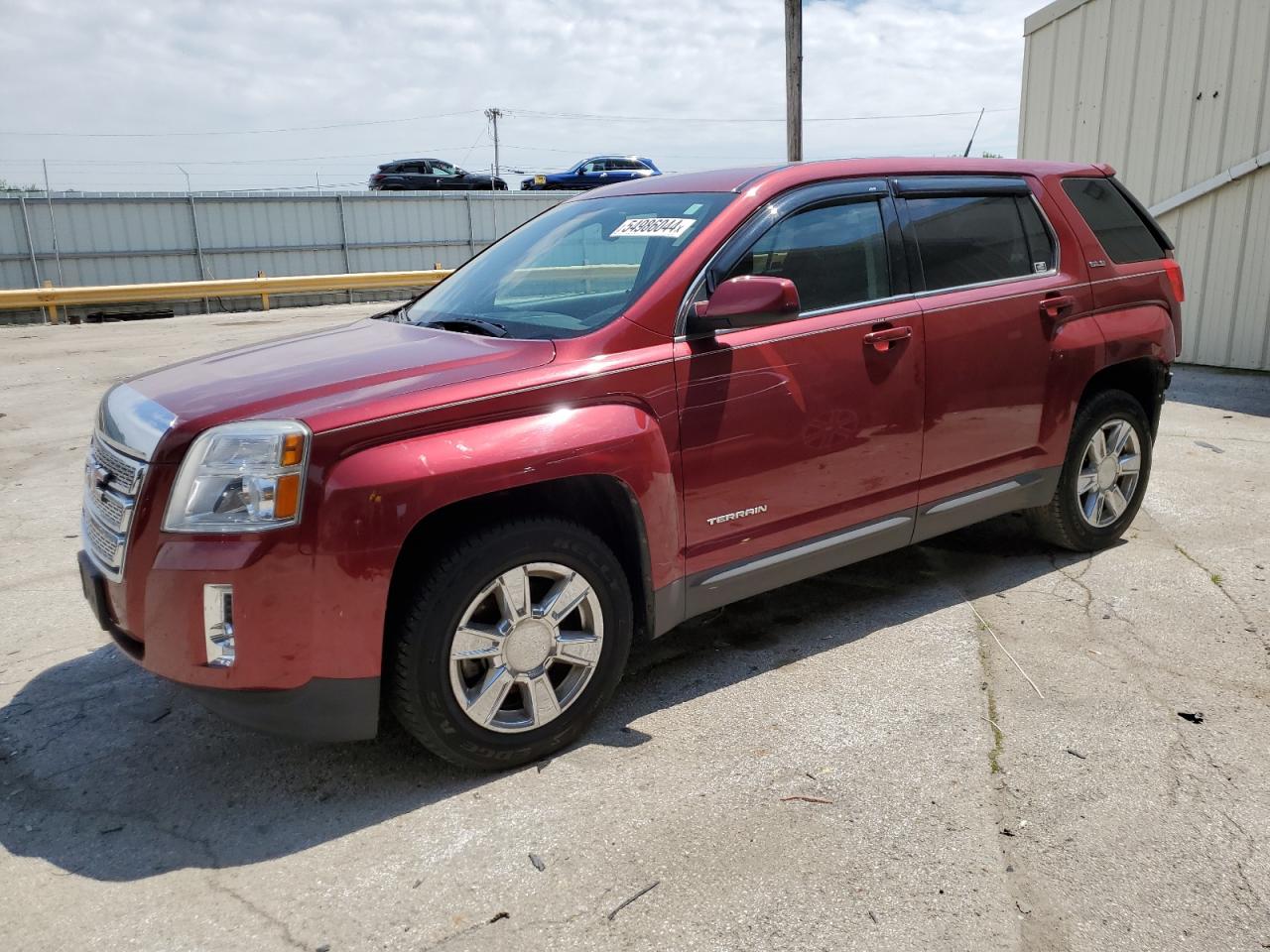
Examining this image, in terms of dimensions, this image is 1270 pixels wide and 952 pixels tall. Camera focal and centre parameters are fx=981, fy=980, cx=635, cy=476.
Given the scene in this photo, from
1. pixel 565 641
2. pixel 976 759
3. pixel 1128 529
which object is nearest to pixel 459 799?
pixel 565 641

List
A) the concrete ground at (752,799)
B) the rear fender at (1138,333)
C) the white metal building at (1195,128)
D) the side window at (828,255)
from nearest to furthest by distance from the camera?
the concrete ground at (752,799)
the side window at (828,255)
the rear fender at (1138,333)
the white metal building at (1195,128)

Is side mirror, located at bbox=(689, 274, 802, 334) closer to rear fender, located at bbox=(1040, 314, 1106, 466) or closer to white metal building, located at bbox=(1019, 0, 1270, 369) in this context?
rear fender, located at bbox=(1040, 314, 1106, 466)

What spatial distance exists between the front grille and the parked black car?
3273 centimetres

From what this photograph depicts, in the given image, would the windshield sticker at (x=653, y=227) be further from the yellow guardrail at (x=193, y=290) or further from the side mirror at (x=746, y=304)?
the yellow guardrail at (x=193, y=290)

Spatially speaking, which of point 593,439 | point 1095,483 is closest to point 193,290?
point 1095,483

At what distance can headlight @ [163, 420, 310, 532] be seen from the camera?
2559 mm

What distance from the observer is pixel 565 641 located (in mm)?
3035

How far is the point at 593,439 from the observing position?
9.70 ft

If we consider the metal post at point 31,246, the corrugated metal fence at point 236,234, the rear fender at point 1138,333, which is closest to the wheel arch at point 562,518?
the rear fender at point 1138,333

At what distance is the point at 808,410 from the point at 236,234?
2652 centimetres

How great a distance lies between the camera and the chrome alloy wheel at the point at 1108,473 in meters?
4.68

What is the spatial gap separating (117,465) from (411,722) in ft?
3.72

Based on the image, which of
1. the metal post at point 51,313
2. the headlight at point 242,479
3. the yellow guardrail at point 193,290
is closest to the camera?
the headlight at point 242,479

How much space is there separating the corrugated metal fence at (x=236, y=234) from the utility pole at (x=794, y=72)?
11501mm
